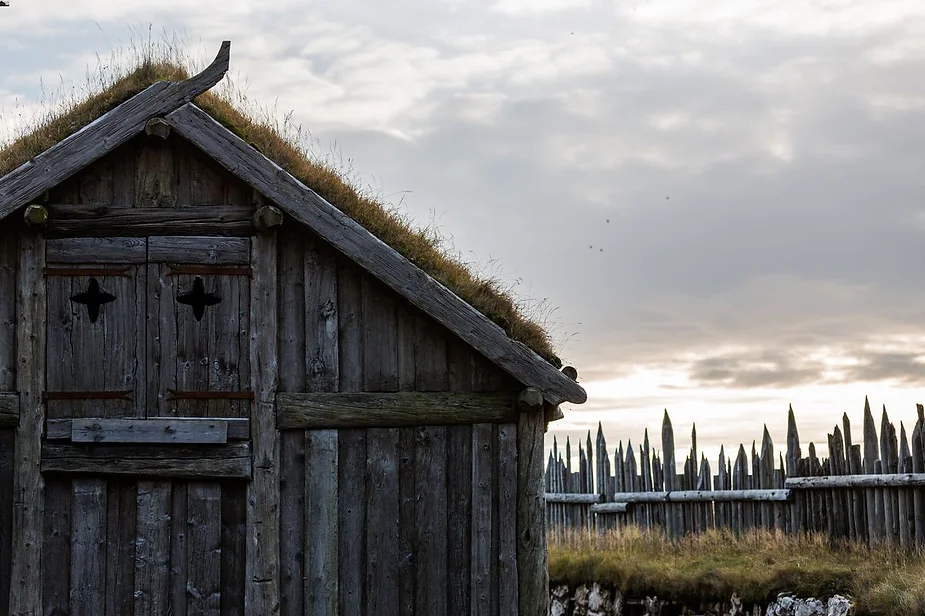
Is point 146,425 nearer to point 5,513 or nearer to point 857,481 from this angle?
point 5,513

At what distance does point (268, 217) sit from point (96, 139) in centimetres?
162

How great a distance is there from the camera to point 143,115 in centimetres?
945

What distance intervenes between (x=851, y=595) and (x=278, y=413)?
317 inches

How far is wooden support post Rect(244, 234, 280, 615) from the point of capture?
9219mm

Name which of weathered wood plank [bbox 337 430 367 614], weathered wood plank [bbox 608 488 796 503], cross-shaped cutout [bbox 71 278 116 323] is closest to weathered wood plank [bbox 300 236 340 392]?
weathered wood plank [bbox 337 430 367 614]

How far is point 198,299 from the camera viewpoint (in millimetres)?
9562

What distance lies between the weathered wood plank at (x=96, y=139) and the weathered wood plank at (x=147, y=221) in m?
0.33

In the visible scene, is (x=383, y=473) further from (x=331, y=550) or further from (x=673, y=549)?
(x=673, y=549)

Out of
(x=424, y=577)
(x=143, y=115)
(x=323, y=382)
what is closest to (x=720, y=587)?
(x=424, y=577)

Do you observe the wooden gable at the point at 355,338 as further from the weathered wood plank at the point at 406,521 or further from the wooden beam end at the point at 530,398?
the weathered wood plank at the point at 406,521

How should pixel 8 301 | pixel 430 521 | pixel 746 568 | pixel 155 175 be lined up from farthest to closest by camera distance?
pixel 746 568 → pixel 155 175 → pixel 8 301 → pixel 430 521

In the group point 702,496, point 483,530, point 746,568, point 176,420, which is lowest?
point 746,568

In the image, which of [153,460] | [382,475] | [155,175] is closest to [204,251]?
[155,175]

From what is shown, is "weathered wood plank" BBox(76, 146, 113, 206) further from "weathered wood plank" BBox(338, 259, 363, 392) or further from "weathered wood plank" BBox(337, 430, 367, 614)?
"weathered wood plank" BBox(337, 430, 367, 614)
